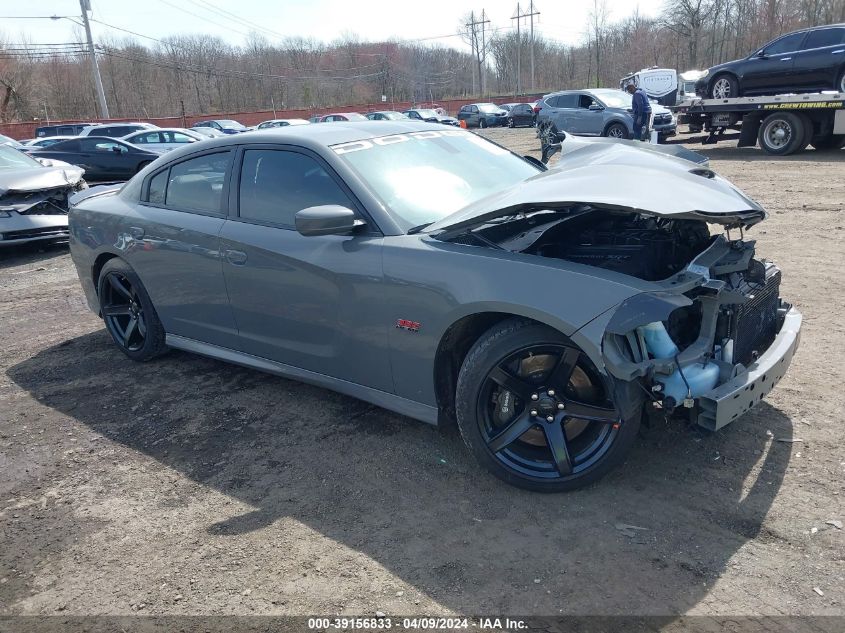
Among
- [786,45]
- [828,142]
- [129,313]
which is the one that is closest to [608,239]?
[129,313]

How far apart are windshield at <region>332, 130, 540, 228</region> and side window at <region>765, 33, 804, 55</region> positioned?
44.5 ft

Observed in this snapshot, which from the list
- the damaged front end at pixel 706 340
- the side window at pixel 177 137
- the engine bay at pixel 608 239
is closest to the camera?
the damaged front end at pixel 706 340

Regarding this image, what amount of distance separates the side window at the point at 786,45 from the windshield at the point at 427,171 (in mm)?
13569

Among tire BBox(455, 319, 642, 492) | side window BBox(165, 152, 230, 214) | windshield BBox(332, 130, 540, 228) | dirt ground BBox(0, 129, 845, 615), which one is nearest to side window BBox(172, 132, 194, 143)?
side window BBox(165, 152, 230, 214)

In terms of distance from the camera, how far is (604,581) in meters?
2.37

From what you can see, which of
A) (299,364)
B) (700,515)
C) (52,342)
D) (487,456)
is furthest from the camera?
(52,342)

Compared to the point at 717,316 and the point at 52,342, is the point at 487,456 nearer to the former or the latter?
the point at 717,316

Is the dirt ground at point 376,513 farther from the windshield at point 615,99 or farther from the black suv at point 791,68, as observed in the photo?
the windshield at point 615,99

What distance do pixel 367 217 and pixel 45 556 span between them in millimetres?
2172

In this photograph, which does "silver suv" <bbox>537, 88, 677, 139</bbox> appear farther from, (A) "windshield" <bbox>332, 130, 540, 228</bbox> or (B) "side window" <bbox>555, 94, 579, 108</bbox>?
(A) "windshield" <bbox>332, 130, 540, 228</bbox>

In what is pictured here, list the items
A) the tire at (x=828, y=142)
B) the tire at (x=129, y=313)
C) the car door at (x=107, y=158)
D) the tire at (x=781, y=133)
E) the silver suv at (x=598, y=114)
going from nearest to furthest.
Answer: the tire at (x=129, y=313) < the tire at (x=781, y=133) < the tire at (x=828, y=142) < the car door at (x=107, y=158) < the silver suv at (x=598, y=114)

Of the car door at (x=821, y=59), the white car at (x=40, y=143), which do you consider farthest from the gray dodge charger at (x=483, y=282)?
the white car at (x=40, y=143)

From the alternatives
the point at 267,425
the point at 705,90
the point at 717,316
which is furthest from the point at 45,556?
the point at 705,90

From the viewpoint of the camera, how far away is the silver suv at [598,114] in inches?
772
